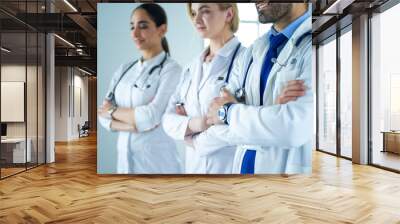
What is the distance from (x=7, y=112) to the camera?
6523 mm

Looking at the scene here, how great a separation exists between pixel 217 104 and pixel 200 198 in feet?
5.21

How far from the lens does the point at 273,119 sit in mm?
5766

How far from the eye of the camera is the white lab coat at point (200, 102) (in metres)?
5.91

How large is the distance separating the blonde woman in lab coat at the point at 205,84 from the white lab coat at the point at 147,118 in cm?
15

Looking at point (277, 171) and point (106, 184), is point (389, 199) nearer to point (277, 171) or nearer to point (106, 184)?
point (277, 171)

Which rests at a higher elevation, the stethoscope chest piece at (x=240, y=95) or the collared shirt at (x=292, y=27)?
the collared shirt at (x=292, y=27)

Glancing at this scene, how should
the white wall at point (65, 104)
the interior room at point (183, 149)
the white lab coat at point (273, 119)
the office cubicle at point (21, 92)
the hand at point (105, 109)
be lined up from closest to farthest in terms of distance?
the interior room at point (183, 149)
the white lab coat at point (273, 119)
the hand at point (105, 109)
the office cubicle at point (21, 92)
the white wall at point (65, 104)

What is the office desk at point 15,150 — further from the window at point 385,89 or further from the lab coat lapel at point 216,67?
the window at point 385,89

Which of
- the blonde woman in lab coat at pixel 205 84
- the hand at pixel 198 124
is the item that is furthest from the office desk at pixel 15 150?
the hand at pixel 198 124

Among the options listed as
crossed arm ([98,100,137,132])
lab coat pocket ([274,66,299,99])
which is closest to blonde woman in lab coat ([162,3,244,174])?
crossed arm ([98,100,137,132])

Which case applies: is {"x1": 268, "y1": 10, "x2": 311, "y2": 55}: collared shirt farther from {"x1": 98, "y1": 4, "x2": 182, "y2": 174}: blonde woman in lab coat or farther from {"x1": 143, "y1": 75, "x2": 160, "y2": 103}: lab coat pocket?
{"x1": 143, "y1": 75, "x2": 160, "y2": 103}: lab coat pocket

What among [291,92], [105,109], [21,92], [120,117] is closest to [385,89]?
[291,92]

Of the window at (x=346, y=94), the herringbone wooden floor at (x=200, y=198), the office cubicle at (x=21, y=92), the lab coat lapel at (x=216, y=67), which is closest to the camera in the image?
the herringbone wooden floor at (x=200, y=198)

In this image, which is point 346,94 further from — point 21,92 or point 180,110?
point 21,92
